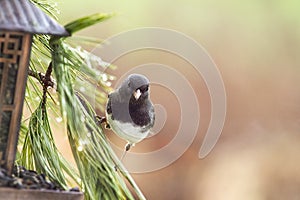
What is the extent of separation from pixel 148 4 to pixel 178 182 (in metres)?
0.80

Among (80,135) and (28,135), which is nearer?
(80,135)

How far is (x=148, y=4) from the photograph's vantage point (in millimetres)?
3102

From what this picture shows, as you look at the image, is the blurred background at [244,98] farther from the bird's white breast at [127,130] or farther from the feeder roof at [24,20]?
the feeder roof at [24,20]

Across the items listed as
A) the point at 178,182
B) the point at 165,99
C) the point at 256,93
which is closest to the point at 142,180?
the point at 178,182

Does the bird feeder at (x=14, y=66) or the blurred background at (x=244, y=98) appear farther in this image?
the blurred background at (x=244, y=98)

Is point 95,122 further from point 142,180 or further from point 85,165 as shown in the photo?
point 142,180

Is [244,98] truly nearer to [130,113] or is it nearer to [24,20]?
A: [130,113]

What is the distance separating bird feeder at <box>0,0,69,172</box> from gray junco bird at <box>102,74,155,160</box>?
277 mm

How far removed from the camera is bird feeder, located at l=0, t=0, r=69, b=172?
0.95 metres

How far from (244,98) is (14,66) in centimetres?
228

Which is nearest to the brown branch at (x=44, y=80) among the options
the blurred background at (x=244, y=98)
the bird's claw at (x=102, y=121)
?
the bird's claw at (x=102, y=121)

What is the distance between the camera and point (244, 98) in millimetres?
3174

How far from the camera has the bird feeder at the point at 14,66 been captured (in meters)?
0.95

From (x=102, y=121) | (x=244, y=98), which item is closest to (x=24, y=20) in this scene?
(x=102, y=121)
